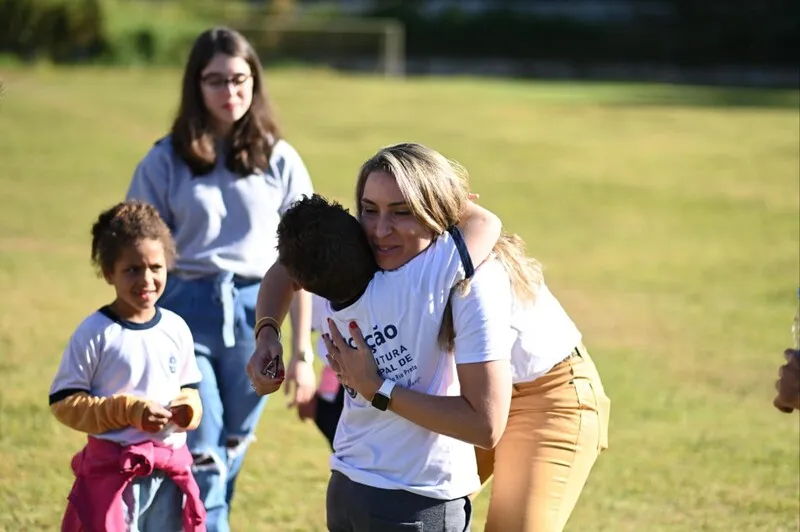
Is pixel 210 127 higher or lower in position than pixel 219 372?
higher

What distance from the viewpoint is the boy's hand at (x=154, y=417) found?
3.90 meters

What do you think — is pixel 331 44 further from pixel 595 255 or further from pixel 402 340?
pixel 402 340

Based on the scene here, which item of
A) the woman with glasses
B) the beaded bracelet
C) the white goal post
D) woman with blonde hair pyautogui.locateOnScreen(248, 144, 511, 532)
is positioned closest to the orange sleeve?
the beaded bracelet

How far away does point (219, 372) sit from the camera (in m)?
5.10

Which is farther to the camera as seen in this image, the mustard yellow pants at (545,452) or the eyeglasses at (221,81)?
the eyeglasses at (221,81)

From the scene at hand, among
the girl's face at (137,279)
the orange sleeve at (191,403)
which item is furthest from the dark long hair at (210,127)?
the orange sleeve at (191,403)

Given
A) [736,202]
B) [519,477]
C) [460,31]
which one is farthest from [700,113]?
[519,477]

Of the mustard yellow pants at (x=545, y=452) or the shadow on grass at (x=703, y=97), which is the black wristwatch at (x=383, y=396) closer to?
the mustard yellow pants at (x=545, y=452)

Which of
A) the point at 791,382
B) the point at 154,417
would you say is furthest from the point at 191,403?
the point at 791,382

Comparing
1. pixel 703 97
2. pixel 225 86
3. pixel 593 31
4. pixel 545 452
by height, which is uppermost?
pixel 593 31

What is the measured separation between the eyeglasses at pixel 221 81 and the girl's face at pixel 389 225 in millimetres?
1887

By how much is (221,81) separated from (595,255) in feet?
36.0

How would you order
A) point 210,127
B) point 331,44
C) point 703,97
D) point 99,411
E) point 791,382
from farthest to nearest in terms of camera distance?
point 331,44 < point 703,97 < point 210,127 < point 99,411 < point 791,382

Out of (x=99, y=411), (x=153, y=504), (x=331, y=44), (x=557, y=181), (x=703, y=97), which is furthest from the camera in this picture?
(x=331, y=44)
